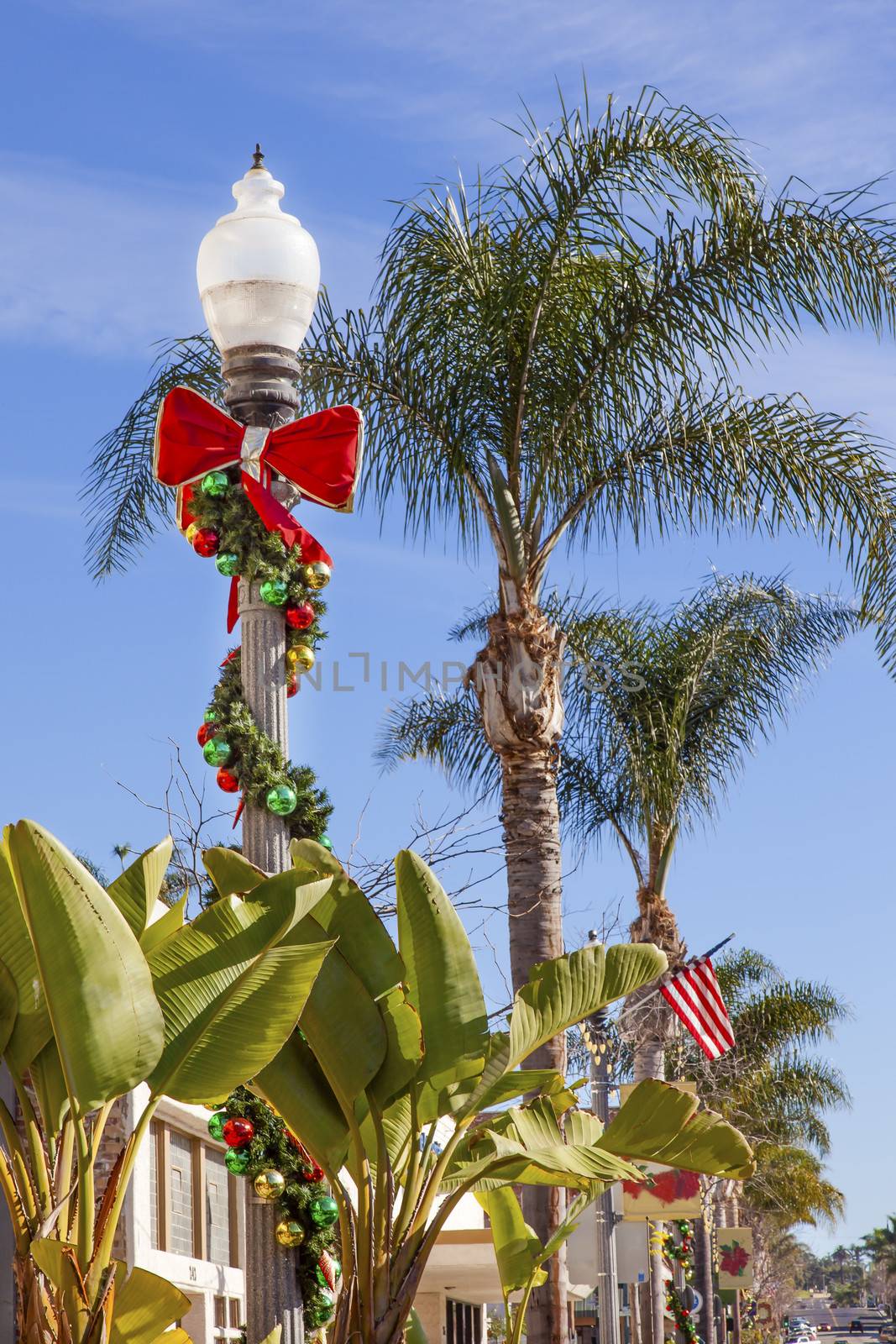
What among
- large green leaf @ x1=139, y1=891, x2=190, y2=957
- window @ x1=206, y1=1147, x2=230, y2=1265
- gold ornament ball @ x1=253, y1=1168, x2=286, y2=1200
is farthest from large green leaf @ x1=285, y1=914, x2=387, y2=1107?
window @ x1=206, y1=1147, x2=230, y2=1265

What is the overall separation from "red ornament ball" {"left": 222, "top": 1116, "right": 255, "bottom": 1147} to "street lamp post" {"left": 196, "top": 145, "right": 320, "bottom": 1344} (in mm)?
237

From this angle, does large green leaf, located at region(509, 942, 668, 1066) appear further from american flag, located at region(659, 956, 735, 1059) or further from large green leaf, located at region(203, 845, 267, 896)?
american flag, located at region(659, 956, 735, 1059)

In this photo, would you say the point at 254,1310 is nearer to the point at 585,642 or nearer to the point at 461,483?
the point at 461,483

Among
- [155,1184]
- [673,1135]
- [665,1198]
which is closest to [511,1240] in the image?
[673,1135]

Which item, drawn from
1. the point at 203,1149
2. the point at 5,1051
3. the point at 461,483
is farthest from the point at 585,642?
the point at 5,1051

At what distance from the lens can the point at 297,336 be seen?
7.30 meters

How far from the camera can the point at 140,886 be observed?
21.1ft

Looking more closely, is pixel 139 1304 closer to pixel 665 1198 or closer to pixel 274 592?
pixel 274 592

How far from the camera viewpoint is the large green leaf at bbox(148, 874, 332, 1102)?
5621 millimetres

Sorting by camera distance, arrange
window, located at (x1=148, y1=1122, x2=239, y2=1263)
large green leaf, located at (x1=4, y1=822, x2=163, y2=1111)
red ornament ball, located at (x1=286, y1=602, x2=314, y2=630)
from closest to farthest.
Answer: large green leaf, located at (x1=4, y1=822, x2=163, y2=1111), red ornament ball, located at (x1=286, y1=602, x2=314, y2=630), window, located at (x1=148, y1=1122, x2=239, y2=1263)

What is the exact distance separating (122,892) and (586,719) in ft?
51.1

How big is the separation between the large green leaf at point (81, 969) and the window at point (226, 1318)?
8815 mm

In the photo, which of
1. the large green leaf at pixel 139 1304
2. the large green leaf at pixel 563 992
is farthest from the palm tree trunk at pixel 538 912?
the large green leaf at pixel 139 1304

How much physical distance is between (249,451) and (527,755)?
5.30 meters
